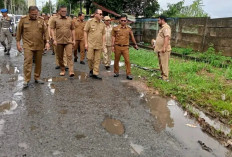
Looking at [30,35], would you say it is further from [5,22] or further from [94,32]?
[5,22]

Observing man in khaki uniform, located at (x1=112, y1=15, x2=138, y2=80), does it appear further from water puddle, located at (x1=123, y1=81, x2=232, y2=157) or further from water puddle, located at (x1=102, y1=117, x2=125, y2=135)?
water puddle, located at (x1=102, y1=117, x2=125, y2=135)

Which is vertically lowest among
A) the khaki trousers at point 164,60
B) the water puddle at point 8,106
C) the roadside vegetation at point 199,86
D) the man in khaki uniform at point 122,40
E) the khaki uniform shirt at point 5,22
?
the water puddle at point 8,106

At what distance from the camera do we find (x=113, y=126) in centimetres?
389

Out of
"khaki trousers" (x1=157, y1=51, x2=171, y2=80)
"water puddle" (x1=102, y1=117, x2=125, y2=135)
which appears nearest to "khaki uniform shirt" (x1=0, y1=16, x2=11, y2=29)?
"khaki trousers" (x1=157, y1=51, x2=171, y2=80)

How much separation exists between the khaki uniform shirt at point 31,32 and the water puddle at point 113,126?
2897 mm

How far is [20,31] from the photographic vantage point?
5.70m

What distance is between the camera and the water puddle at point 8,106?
14.1 feet

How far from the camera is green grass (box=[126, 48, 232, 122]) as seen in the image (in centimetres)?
495

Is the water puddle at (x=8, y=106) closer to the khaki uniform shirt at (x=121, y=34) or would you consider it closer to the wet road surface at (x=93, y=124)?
the wet road surface at (x=93, y=124)

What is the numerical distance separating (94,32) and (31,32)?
1.79m

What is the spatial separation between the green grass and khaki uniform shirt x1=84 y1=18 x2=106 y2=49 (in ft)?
5.65

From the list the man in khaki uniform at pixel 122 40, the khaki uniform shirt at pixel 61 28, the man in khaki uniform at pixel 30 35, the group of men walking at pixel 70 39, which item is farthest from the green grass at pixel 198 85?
the man in khaki uniform at pixel 30 35

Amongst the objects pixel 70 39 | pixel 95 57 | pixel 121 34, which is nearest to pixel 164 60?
pixel 121 34

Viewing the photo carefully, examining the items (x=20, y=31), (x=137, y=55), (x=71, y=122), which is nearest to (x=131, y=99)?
(x=71, y=122)
